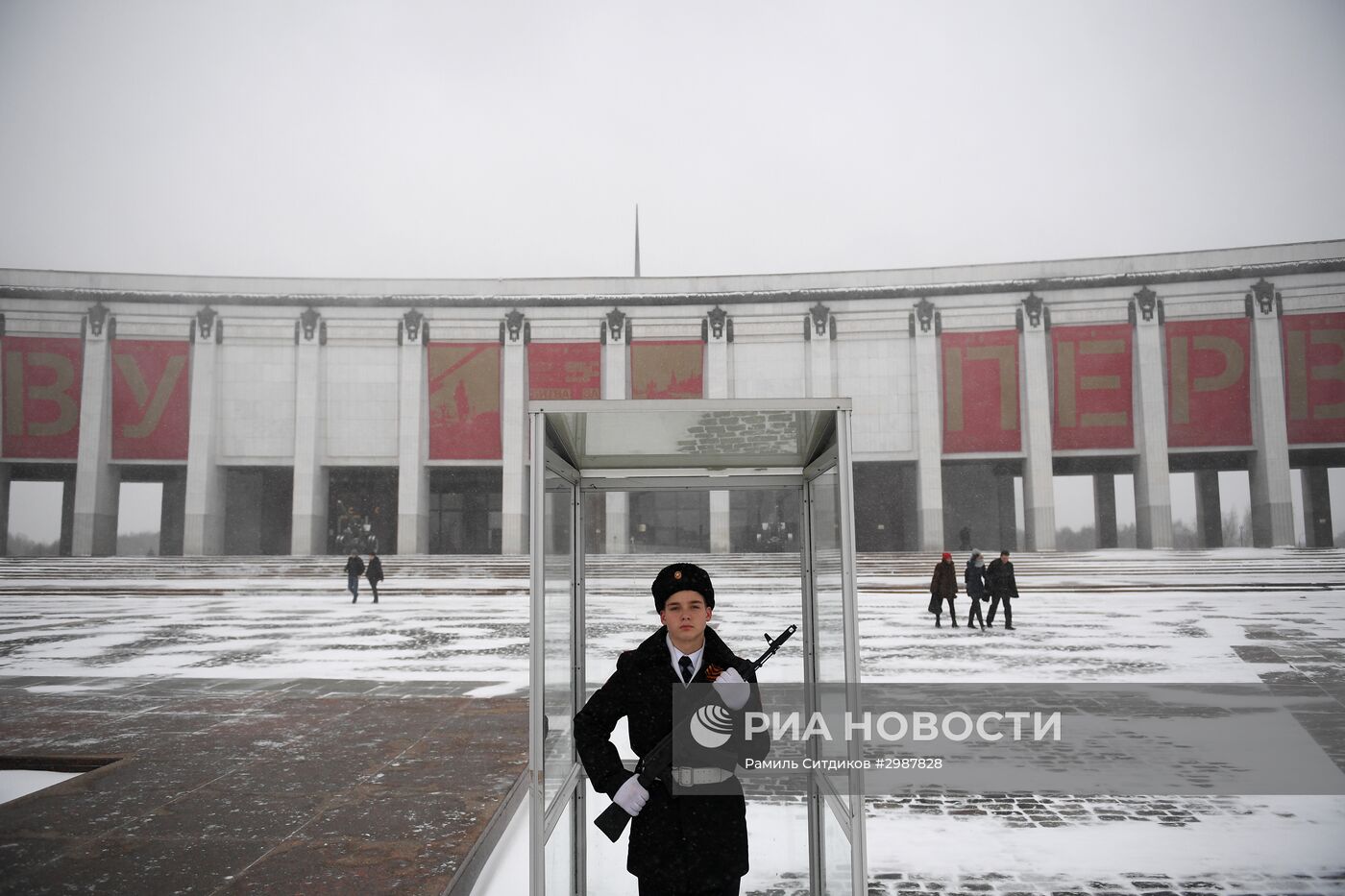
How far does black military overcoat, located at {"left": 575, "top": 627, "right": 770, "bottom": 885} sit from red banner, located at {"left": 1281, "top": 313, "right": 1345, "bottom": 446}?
4458cm

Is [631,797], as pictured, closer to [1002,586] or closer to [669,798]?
[669,798]

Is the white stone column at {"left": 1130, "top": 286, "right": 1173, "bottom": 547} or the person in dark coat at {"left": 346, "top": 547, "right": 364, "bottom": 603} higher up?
the white stone column at {"left": 1130, "top": 286, "right": 1173, "bottom": 547}

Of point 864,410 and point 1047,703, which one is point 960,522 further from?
point 1047,703

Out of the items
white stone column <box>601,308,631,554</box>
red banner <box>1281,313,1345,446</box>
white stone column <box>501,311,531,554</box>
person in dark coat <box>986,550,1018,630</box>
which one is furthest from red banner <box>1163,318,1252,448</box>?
white stone column <box>501,311,531,554</box>

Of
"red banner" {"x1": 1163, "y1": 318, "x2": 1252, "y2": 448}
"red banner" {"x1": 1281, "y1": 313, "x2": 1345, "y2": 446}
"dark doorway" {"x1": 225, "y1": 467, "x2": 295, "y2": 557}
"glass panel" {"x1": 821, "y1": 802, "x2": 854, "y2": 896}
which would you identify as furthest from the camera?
"dark doorway" {"x1": 225, "y1": 467, "x2": 295, "y2": 557}

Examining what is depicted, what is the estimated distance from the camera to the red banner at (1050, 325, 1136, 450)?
39156mm

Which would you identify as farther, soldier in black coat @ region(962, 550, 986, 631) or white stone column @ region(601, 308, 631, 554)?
white stone column @ region(601, 308, 631, 554)

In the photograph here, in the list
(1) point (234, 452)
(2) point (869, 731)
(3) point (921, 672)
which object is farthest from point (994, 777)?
(1) point (234, 452)

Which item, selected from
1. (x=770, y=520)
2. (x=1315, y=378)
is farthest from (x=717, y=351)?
(x=770, y=520)

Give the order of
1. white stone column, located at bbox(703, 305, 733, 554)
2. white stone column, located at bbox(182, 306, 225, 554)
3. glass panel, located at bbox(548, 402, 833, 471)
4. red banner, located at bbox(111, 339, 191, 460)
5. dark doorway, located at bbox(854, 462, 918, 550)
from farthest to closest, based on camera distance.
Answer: dark doorway, located at bbox(854, 462, 918, 550), white stone column, located at bbox(703, 305, 733, 554), red banner, located at bbox(111, 339, 191, 460), white stone column, located at bbox(182, 306, 225, 554), glass panel, located at bbox(548, 402, 833, 471)

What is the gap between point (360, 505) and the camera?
43.8 m

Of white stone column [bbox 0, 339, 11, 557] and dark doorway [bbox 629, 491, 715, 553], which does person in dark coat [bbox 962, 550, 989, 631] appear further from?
white stone column [bbox 0, 339, 11, 557]

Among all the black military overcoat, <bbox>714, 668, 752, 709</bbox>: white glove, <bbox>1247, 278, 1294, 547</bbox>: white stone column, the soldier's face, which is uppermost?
<bbox>1247, 278, 1294, 547</bbox>: white stone column

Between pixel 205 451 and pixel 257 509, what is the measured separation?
5761 millimetres
